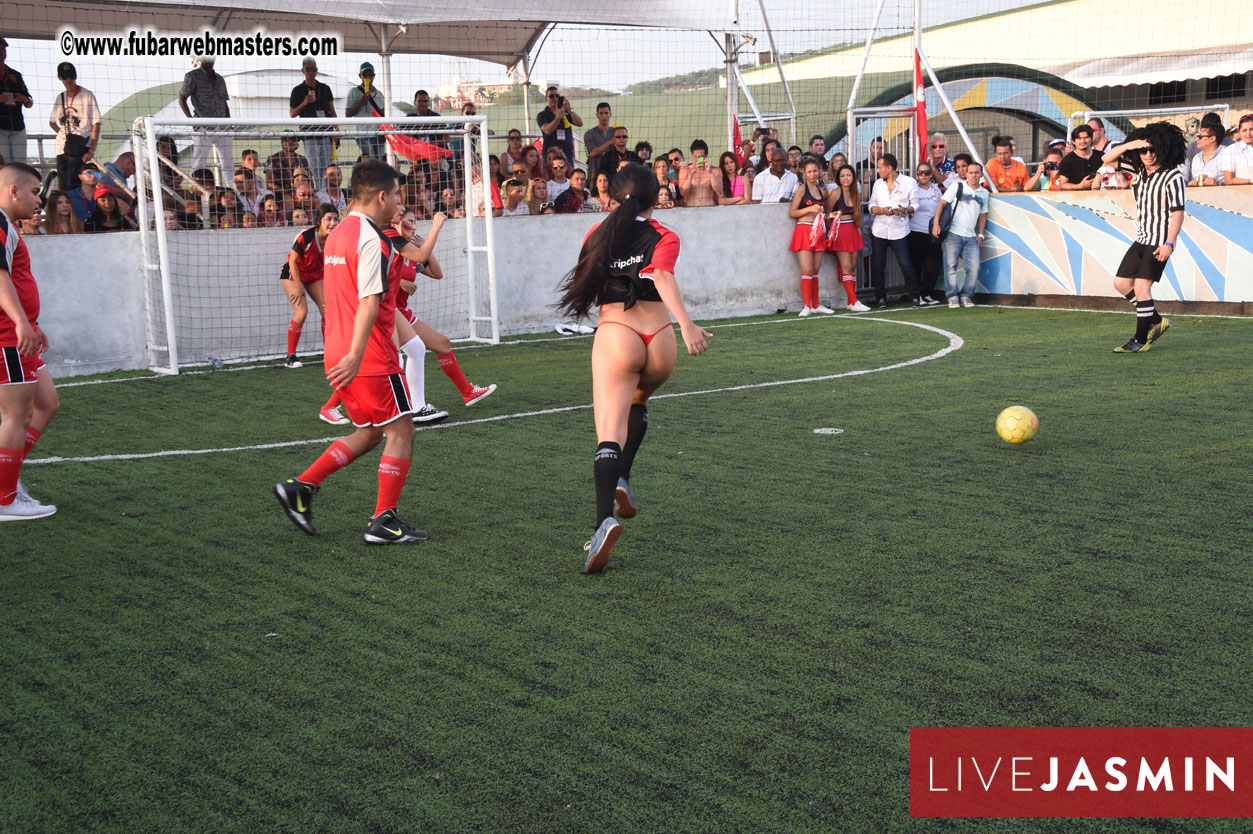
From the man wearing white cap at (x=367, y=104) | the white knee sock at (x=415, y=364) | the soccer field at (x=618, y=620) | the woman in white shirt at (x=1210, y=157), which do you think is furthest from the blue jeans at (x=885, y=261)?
the white knee sock at (x=415, y=364)

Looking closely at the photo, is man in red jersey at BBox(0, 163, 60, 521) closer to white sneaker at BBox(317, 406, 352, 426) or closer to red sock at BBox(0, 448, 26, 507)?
red sock at BBox(0, 448, 26, 507)

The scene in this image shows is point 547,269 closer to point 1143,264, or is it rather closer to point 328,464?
point 1143,264

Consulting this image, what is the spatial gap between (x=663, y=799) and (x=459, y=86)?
1582 centimetres

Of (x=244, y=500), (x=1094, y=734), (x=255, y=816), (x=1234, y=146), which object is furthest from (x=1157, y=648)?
(x=1234, y=146)

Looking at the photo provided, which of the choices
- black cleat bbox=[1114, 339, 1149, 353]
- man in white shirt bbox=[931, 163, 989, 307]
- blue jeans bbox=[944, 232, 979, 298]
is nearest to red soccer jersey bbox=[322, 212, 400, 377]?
black cleat bbox=[1114, 339, 1149, 353]

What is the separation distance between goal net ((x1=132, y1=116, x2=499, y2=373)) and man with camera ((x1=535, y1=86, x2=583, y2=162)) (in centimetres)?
161

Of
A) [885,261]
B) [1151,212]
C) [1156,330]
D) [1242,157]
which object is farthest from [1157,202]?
[885,261]

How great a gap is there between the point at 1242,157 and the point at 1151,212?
404 centimetres

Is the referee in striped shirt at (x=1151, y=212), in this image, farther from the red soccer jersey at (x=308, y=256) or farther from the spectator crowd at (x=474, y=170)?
the red soccer jersey at (x=308, y=256)

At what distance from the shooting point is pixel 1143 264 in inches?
445

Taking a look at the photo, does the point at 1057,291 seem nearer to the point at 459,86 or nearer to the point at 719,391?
the point at 719,391

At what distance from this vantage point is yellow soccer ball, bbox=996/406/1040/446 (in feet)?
23.9

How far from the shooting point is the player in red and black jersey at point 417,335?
8436mm

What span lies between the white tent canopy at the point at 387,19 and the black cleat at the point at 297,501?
9.97 metres
